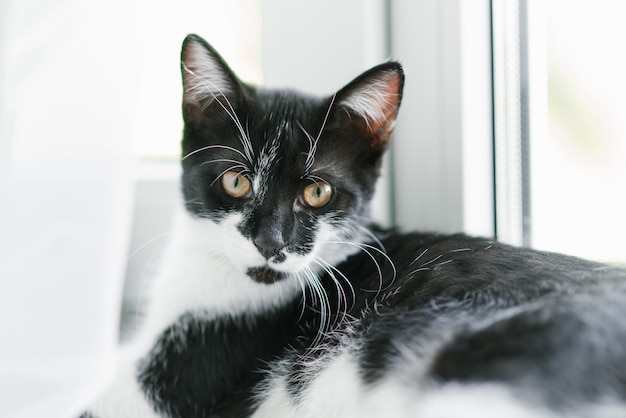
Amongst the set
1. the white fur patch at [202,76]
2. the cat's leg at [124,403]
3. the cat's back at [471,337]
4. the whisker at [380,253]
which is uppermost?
the white fur patch at [202,76]

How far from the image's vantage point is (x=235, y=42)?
1.57 m

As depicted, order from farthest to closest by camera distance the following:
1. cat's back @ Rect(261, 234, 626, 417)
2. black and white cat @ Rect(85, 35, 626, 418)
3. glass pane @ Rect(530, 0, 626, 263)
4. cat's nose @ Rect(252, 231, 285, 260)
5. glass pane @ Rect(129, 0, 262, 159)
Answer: glass pane @ Rect(129, 0, 262, 159) → glass pane @ Rect(530, 0, 626, 263) → cat's nose @ Rect(252, 231, 285, 260) → black and white cat @ Rect(85, 35, 626, 418) → cat's back @ Rect(261, 234, 626, 417)

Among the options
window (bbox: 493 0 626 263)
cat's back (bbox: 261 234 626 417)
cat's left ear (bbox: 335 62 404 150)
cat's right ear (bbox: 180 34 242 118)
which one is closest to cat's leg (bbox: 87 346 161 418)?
cat's back (bbox: 261 234 626 417)

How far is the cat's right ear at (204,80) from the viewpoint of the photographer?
0.95 meters

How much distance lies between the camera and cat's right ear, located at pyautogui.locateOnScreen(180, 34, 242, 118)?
95 centimetres

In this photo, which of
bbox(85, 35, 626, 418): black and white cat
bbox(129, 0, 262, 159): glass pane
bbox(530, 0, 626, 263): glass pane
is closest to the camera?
bbox(85, 35, 626, 418): black and white cat

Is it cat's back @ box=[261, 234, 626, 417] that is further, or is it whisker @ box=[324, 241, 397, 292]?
whisker @ box=[324, 241, 397, 292]

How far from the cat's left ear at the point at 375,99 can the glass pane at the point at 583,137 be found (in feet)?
1.15

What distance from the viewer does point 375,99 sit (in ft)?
3.27

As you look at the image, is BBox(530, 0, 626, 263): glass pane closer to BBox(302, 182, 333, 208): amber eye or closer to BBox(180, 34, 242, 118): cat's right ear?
BBox(302, 182, 333, 208): amber eye

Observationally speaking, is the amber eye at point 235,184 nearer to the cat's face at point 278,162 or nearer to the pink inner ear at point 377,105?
the cat's face at point 278,162

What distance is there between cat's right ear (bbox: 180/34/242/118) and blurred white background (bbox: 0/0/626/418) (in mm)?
84

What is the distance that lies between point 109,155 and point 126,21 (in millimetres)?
177

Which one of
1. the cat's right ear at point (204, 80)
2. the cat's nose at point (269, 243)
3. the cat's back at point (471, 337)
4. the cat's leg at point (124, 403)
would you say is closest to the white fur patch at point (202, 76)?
the cat's right ear at point (204, 80)
